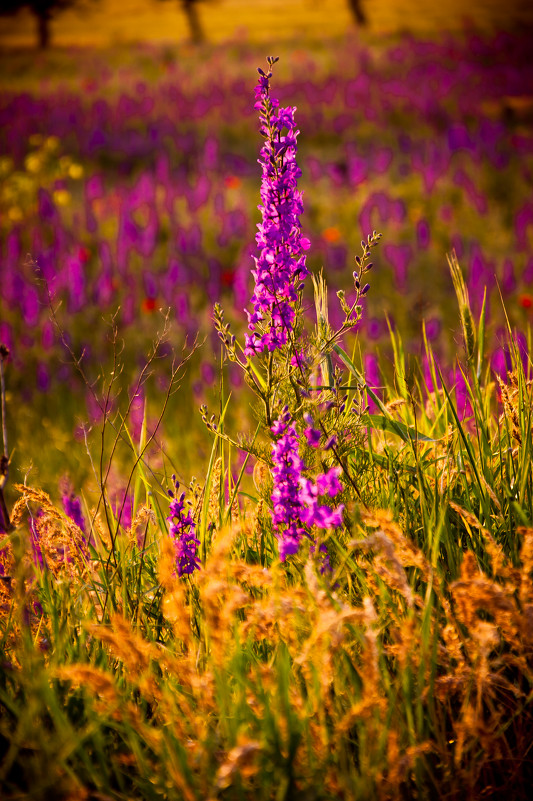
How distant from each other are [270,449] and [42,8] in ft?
183

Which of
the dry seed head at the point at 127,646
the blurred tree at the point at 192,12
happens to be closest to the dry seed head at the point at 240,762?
the dry seed head at the point at 127,646

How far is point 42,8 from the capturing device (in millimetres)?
47000

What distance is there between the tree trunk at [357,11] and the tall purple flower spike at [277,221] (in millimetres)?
43082

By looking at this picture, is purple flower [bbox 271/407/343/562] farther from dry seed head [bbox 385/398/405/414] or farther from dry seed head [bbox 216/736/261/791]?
dry seed head [bbox 216/736/261/791]

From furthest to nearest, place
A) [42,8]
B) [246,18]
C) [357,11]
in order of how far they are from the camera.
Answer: [42,8]
[246,18]
[357,11]

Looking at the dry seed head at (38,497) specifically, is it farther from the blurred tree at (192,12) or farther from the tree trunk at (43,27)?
the tree trunk at (43,27)

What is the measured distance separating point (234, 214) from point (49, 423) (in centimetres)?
412

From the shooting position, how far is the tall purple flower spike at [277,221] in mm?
1479

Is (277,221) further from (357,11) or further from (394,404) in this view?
(357,11)

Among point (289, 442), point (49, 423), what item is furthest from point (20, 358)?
point (289, 442)

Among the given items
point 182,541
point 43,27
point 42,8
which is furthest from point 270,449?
point 42,8

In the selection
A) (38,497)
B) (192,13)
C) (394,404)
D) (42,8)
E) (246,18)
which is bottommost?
(38,497)

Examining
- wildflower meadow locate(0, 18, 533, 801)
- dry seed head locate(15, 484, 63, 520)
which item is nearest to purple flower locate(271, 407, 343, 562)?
wildflower meadow locate(0, 18, 533, 801)

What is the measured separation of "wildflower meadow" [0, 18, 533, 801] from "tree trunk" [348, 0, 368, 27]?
30.1 m
